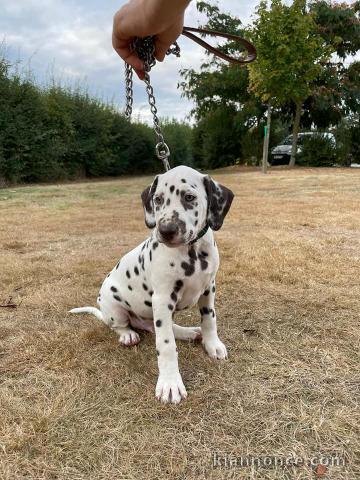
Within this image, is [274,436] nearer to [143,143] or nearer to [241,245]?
[241,245]

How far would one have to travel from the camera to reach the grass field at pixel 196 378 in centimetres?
191

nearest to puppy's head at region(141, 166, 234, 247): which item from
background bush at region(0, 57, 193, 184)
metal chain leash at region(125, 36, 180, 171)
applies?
metal chain leash at region(125, 36, 180, 171)

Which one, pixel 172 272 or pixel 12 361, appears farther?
pixel 12 361

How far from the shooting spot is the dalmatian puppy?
2.33 m

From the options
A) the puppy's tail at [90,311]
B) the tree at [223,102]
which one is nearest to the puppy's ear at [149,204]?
the puppy's tail at [90,311]

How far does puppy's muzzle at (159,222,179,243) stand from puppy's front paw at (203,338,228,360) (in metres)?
0.93

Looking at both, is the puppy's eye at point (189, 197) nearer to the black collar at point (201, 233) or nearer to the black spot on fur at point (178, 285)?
the black collar at point (201, 233)

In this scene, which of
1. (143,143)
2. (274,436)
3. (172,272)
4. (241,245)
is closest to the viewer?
(274,436)

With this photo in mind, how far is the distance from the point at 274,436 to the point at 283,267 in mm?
2741

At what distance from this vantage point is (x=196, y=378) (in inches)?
101

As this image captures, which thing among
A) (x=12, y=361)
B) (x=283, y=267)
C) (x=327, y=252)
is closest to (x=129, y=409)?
(x=12, y=361)

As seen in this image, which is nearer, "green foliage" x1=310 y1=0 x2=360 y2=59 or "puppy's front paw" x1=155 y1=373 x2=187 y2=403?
"puppy's front paw" x1=155 y1=373 x2=187 y2=403

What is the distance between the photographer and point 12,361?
2781mm

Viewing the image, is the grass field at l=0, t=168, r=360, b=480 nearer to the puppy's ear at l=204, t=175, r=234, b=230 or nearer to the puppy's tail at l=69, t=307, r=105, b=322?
the puppy's tail at l=69, t=307, r=105, b=322
